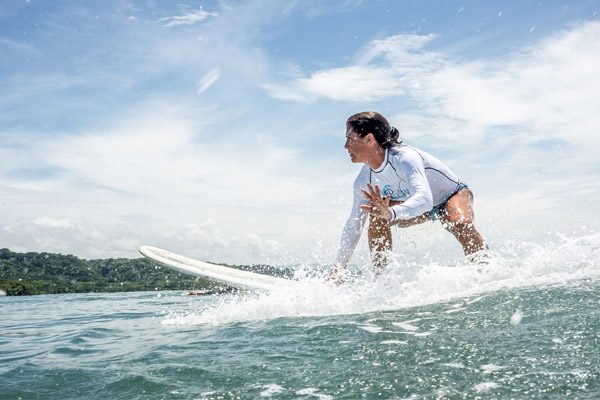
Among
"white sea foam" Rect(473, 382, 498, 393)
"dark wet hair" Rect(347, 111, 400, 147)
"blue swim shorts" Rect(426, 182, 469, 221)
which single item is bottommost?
"white sea foam" Rect(473, 382, 498, 393)

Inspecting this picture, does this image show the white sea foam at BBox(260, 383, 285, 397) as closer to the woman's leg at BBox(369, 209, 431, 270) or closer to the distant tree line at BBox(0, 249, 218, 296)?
the woman's leg at BBox(369, 209, 431, 270)

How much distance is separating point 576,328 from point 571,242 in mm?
4404

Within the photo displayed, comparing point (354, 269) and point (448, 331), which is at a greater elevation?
point (354, 269)

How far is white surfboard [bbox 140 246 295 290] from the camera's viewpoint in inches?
328

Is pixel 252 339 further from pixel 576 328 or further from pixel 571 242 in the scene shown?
pixel 571 242

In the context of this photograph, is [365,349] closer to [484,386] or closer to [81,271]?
[484,386]

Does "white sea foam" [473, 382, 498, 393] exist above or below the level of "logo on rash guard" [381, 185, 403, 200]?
below

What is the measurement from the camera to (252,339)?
435 cm

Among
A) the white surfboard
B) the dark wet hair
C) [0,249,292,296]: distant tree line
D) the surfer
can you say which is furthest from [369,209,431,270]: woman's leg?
[0,249,292,296]: distant tree line

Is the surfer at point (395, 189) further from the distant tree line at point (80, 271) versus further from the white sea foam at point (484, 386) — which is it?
the distant tree line at point (80, 271)

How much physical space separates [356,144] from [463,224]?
207 centimetres

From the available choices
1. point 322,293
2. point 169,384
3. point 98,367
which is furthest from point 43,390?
point 322,293

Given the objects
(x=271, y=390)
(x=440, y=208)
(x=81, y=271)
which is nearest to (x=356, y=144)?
(x=440, y=208)

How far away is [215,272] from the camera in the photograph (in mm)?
9117
